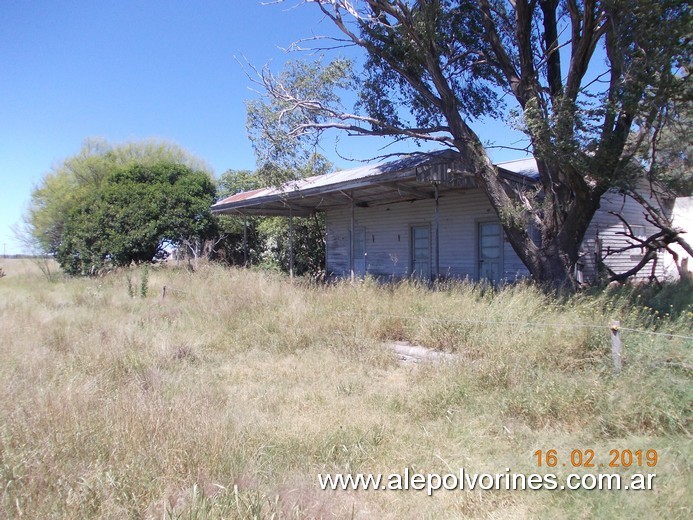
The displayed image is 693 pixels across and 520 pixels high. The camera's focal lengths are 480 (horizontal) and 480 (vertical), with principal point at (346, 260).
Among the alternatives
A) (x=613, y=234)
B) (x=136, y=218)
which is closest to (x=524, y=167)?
(x=613, y=234)

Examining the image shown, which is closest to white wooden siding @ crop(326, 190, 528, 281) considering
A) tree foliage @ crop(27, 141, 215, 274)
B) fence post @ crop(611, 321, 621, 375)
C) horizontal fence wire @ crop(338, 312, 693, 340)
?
horizontal fence wire @ crop(338, 312, 693, 340)

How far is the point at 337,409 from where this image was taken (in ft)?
15.1

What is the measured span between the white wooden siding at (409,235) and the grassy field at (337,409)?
210 inches

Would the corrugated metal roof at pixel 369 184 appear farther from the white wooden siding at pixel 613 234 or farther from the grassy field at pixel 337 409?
the grassy field at pixel 337 409

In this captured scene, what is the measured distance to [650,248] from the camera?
36.1 ft

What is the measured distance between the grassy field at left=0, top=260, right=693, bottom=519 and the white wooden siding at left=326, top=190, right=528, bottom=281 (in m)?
5.32

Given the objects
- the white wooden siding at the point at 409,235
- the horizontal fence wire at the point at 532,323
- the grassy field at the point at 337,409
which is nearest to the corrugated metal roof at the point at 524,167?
the white wooden siding at the point at 409,235

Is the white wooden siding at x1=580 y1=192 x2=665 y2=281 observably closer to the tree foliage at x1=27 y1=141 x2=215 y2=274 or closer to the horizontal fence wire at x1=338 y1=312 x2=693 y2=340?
the horizontal fence wire at x1=338 y1=312 x2=693 y2=340

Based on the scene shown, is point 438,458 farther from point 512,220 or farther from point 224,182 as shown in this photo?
point 224,182

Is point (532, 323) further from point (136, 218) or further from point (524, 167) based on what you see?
point (136, 218)

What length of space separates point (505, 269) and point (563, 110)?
5.40 metres

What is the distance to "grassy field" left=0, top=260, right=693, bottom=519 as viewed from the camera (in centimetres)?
283

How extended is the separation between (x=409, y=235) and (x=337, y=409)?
36.0ft

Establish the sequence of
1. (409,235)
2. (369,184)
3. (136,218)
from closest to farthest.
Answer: (369,184), (409,235), (136,218)
